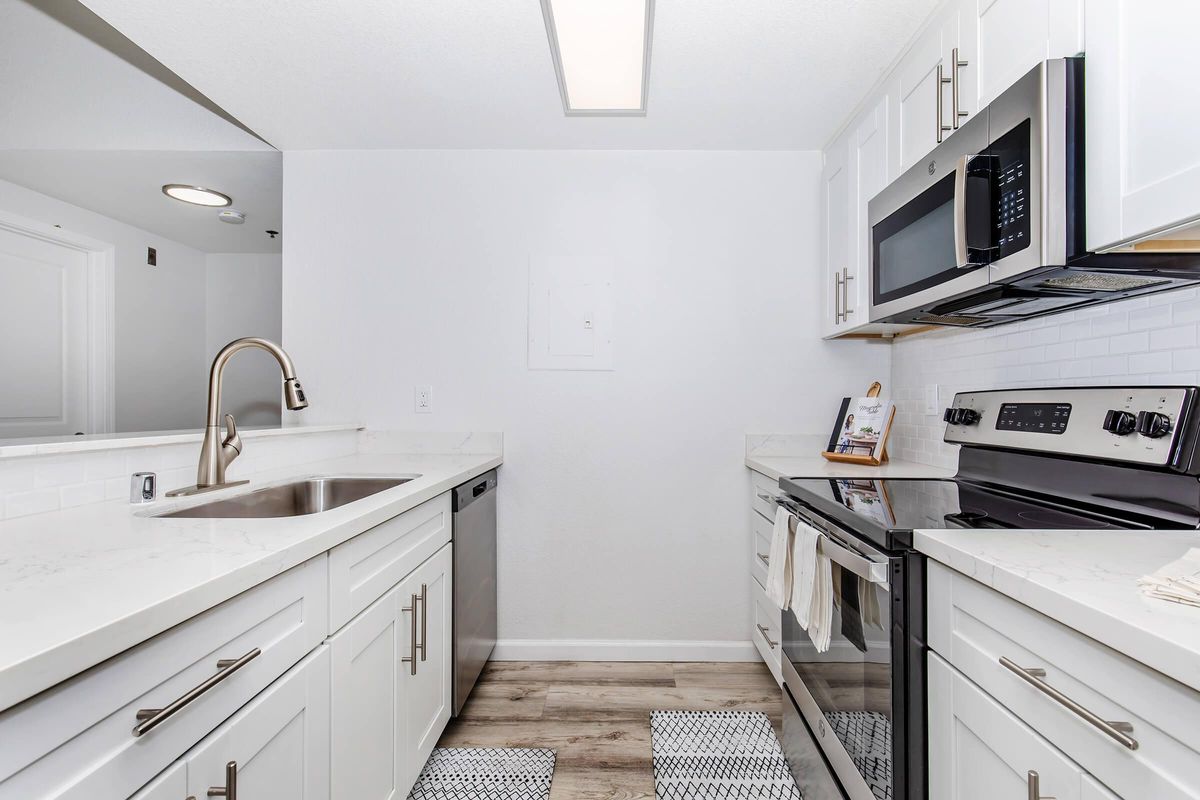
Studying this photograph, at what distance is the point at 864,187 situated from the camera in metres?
1.97

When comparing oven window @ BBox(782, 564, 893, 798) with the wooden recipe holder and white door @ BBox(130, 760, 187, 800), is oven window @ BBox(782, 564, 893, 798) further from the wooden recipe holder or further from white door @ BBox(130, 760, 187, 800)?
white door @ BBox(130, 760, 187, 800)

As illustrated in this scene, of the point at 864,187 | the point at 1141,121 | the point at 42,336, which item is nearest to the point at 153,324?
the point at 42,336

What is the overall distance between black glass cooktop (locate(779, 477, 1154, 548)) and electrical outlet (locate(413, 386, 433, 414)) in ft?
5.23

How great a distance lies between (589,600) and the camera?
242cm

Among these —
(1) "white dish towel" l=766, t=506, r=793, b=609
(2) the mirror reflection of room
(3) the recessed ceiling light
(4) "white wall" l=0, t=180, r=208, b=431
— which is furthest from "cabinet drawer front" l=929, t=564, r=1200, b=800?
(4) "white wall" l=0, t=180, r=208, b=431

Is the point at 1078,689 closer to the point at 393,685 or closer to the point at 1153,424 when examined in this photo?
the point at 1153,424

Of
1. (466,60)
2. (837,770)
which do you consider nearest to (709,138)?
(466,60)

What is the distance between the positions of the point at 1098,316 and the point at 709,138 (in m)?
1.54

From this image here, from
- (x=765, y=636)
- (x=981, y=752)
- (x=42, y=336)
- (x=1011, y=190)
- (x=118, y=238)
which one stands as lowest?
(x=765, y=636)

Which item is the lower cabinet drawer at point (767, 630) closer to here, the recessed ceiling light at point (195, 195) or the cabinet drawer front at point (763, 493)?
the cabinet drawer front at point (763, 493)

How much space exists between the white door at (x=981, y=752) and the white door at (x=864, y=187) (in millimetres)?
1362

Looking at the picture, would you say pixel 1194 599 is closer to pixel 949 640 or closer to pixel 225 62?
pixel 949 640

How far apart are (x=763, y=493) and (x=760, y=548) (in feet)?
0.80

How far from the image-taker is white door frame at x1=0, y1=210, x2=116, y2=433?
3.25 meters
